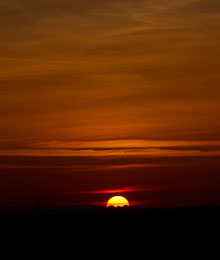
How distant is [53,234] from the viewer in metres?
61.4

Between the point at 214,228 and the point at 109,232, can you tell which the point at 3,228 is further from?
the point at 214,228

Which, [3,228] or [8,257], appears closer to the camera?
[8,257]

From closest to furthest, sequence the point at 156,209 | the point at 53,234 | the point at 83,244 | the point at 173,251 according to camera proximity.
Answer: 1. the point at 173,251
2. the point at 83,244
3. the point at 53,234
4. the point at 156,209

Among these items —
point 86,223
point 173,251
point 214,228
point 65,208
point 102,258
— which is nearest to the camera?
point 102,258

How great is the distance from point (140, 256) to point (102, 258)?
8.31ft

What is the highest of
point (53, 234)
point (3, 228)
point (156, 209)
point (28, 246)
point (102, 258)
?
point (156, 209)

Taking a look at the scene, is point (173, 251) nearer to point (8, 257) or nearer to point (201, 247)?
point (201, 247)

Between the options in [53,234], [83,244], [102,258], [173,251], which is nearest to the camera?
[102,258]

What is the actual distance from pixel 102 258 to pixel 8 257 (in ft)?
19.2

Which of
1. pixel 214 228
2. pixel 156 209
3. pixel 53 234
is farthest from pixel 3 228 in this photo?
pixel 156 209

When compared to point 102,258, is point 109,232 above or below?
above

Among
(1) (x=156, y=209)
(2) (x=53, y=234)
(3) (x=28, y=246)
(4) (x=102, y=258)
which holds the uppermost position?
(1) (x=156, y=209)

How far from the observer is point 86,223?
76562 millimetres

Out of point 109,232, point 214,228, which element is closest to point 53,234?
point 109,232
